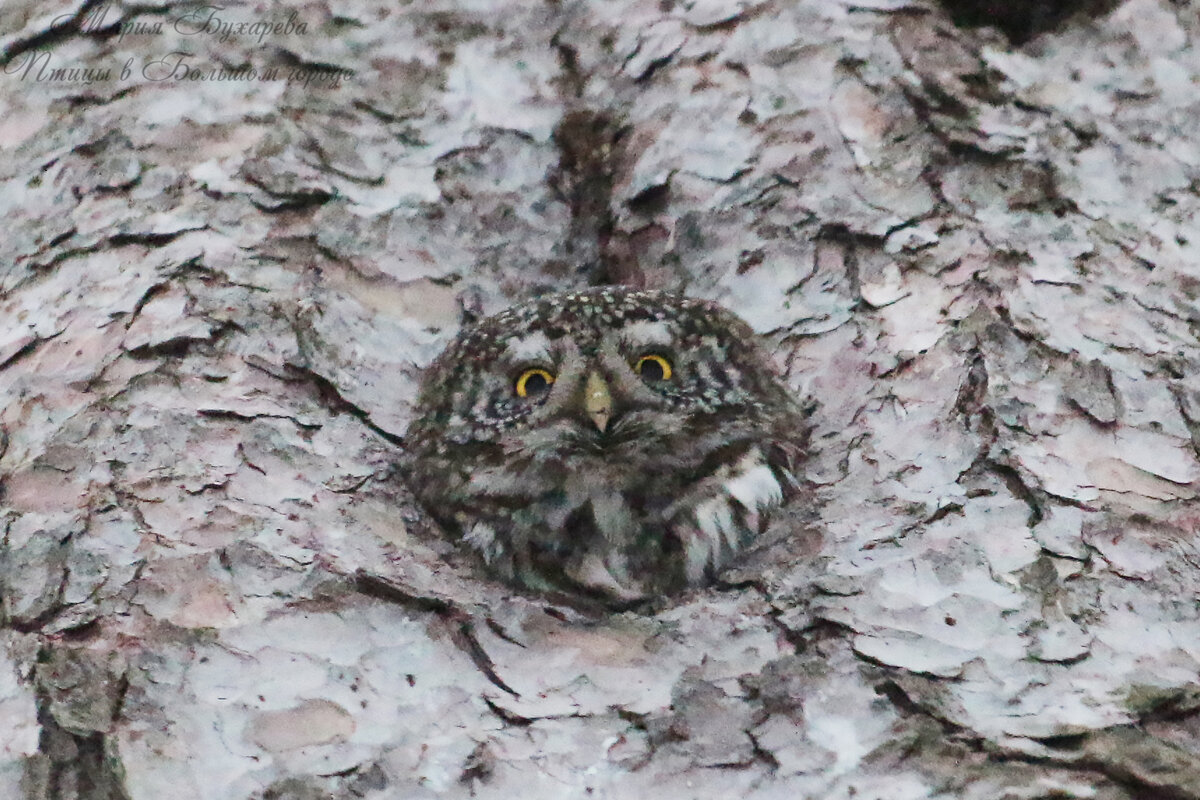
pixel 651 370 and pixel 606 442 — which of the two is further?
pixel 651 370

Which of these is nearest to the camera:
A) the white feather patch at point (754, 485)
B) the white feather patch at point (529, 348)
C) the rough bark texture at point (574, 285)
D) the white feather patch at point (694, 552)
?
the rough bark texture at point (574, 285)

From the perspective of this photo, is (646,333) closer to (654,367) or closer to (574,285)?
(654,367)

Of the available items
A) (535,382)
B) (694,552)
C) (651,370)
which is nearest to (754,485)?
(694,552)

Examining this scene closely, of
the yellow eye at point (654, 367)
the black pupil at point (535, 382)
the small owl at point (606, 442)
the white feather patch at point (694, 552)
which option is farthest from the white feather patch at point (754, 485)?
the black pupil at point (535, 382)

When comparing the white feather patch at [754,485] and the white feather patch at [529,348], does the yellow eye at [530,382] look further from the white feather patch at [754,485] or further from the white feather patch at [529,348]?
the white feather patch at [754,485]

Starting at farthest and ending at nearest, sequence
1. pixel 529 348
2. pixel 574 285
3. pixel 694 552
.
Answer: pixel 574 285 → pixel 529 348 → pixel 694 552

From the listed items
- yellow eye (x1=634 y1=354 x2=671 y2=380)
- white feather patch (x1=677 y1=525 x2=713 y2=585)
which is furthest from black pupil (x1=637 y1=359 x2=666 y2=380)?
white feather patch (x1=677 y1=525 x2=713 y2=585)
